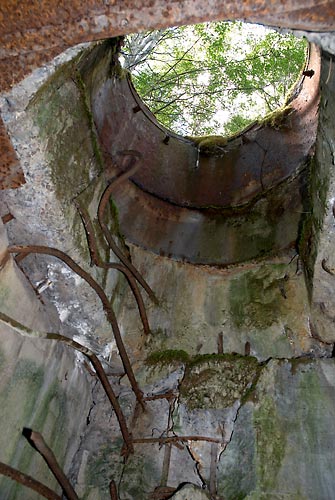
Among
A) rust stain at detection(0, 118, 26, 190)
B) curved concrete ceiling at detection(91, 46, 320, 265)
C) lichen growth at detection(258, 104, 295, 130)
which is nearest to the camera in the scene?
rust stain at detection(0, 118, 26, 190)

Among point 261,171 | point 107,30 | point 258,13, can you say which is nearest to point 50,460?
point 107,30

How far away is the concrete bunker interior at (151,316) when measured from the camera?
311 cm

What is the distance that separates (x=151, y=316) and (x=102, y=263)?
48.6 inches

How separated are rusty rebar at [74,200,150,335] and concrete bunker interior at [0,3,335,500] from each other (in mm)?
16

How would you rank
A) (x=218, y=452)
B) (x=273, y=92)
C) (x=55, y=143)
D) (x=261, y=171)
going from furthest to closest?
(x=273, y=92)
(x=261, y=171)
(x=218, y=452)
(x=55, y=143)

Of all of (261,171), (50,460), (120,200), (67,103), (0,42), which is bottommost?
(50,460)

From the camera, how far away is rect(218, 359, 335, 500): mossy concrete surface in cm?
317

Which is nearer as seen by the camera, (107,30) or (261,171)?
(107,30)

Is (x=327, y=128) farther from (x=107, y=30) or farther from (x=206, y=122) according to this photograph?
(x=206, y=122)

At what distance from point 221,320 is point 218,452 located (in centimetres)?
146

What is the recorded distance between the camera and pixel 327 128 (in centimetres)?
303

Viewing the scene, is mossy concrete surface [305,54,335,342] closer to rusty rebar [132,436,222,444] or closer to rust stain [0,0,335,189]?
rust stain [0,0,335,189]

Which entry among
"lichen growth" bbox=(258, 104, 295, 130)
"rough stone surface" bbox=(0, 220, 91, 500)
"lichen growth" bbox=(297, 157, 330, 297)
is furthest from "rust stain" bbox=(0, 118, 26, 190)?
"lichen growth" bbox=(258, 104, 295, 130)

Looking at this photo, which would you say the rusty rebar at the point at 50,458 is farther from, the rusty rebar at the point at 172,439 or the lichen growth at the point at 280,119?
the lichen growth at the point at 280,119
